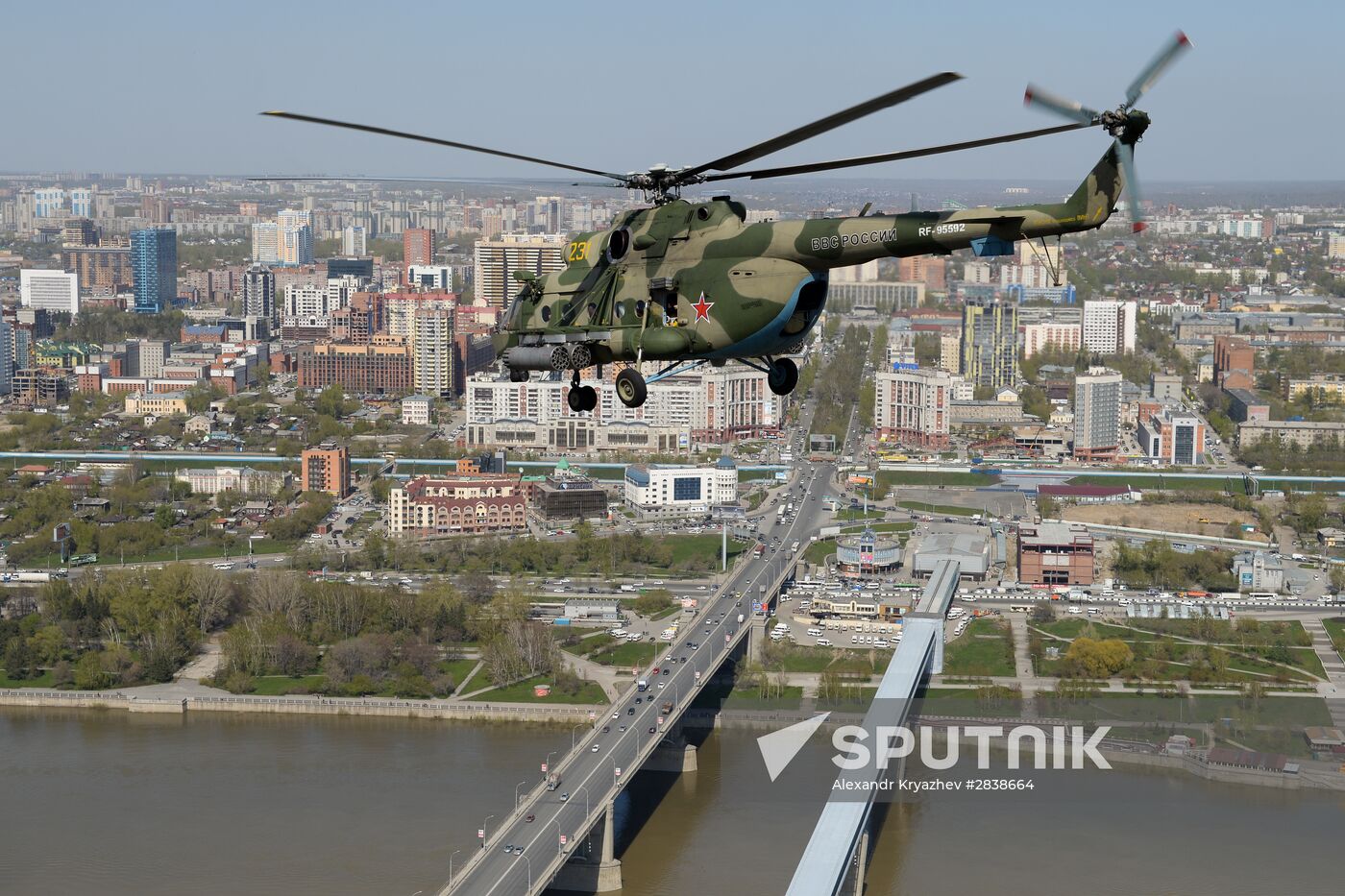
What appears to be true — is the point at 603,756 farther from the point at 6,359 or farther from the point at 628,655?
the point at 6,359

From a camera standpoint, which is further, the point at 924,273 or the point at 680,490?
the point at 924,273

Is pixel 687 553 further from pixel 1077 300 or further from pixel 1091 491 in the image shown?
pixel 1077 300

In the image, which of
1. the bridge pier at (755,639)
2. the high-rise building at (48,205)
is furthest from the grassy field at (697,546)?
the high-rise building at (48,205)

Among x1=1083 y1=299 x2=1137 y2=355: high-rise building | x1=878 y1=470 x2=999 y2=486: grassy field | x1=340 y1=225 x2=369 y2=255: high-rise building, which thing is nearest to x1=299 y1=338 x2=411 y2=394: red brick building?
x1=878 y1=470 x2=999 y2=486: grassy field

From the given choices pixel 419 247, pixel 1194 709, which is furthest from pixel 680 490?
pixel 419 247

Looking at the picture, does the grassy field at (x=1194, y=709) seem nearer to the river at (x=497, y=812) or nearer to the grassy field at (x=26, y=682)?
the river at (x=497, y=812)

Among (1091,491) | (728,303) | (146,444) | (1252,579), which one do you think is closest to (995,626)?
(1252,579)

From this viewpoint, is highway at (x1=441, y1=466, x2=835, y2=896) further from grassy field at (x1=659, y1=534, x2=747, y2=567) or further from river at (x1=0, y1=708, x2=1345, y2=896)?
grassy field at (x1=659, y1=534, x2=747, y2=567)
